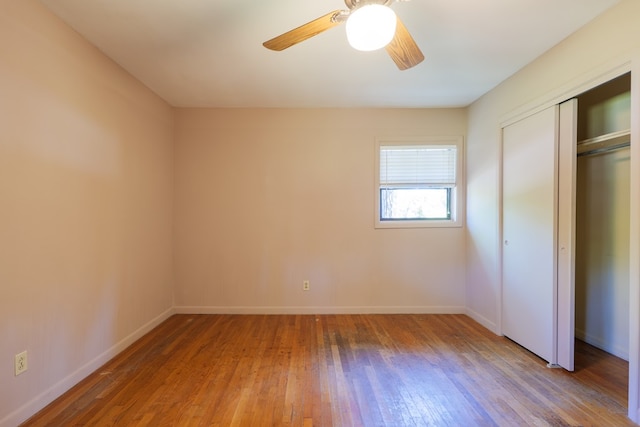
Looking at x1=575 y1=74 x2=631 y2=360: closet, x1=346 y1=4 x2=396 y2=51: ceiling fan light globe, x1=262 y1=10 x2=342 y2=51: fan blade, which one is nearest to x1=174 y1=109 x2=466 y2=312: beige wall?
x1=575 y1=74 x2=631 y2=360: closet

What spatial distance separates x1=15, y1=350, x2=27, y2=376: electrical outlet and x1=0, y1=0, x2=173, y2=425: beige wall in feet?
0.13

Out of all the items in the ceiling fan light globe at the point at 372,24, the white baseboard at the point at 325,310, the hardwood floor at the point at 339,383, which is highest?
the ceiling fan light globe at the point at 372,24

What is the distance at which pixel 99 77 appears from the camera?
7.54 feet

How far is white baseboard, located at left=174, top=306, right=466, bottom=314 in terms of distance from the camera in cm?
352

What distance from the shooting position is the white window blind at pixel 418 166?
3.58 meters

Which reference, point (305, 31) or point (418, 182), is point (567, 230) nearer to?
point (418, 182)

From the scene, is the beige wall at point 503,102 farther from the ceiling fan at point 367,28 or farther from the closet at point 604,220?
the ceiling fan at point 367,28

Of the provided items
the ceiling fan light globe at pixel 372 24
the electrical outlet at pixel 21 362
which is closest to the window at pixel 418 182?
the ceiling fan light globe at pixel 372 24

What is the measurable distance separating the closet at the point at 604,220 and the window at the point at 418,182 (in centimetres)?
118

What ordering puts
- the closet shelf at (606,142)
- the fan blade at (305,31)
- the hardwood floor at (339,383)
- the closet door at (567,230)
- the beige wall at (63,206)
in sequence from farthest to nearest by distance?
the closet door at (567,230)
the closet shelf at (606,142)
the hardwood floor at (339,383)
the beige wall at (63,206)
the fan blade at (305,31)

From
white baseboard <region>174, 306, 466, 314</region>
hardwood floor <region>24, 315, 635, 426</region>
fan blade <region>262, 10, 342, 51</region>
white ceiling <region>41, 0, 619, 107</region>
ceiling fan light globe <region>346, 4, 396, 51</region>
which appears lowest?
hardwood floor <region>24, 315, 635, 426</region>

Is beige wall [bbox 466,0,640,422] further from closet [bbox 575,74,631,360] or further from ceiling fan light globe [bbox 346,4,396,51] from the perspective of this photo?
ceiling fan light globe [bbox 346,4,396,51]

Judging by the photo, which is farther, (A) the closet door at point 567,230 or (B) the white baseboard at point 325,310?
(B) the white baseboard at point 325,310

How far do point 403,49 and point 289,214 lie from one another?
2.32m
